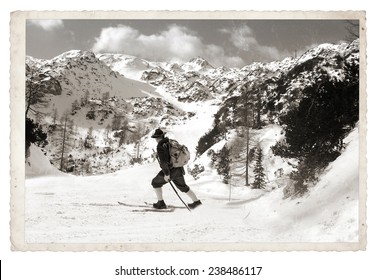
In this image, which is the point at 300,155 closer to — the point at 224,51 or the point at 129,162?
the point at 224,51

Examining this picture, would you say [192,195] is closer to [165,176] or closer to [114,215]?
[165,176]

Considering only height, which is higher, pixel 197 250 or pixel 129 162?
pixel 129 162

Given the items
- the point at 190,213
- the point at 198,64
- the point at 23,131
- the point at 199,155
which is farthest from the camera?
the point at 198,64

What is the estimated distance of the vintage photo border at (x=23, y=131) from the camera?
9852 millimetres

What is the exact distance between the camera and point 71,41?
405 inches

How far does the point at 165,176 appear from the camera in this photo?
10219mm

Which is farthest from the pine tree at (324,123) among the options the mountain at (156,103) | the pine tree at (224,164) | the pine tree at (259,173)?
the pine tree at (224,164)

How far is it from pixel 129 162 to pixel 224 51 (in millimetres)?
3004

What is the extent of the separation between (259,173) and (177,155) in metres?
1.69

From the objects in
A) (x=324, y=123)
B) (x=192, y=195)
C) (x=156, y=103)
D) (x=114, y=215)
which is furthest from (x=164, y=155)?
(x=324, y=123)

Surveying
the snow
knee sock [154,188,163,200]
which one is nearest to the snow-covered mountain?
the snow
